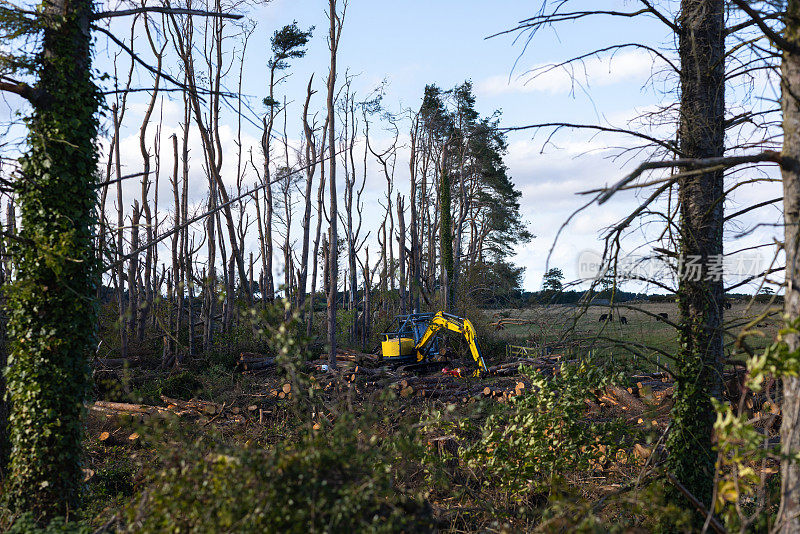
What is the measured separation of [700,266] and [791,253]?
1.95 m

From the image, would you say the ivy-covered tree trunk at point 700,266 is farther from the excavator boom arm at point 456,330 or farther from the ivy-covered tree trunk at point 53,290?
the excavator boom arm at point 456,330

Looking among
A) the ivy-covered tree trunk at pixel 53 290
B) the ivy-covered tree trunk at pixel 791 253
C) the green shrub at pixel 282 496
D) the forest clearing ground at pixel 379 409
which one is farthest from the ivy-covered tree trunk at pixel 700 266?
the ivy-covered tree trunk at pixel 53 290

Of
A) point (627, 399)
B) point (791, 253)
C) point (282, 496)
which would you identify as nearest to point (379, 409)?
point (627, 399)

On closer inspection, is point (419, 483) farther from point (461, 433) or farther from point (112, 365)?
point (112, 365)

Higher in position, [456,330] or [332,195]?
[332,195]

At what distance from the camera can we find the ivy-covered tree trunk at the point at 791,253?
382 cm

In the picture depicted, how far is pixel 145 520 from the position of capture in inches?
153

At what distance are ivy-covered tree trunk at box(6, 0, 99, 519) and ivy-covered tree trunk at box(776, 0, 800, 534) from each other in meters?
6.37

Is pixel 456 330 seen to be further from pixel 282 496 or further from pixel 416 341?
pixel 282 496

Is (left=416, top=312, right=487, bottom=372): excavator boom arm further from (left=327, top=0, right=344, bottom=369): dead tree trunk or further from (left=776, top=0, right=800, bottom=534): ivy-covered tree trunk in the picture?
(left=776, top=0, right=800, bottom=534): ivy-covered tree trunk

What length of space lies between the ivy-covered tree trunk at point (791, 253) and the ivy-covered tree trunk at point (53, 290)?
6.37m

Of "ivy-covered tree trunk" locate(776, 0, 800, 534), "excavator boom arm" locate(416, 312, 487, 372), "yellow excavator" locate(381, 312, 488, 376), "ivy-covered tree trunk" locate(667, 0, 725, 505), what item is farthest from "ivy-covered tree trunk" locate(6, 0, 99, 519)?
"yellow excavator" locate(381, 312, 488, 376)

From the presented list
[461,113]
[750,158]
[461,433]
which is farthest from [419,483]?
[461,113]

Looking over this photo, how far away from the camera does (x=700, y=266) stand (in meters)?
5.89
